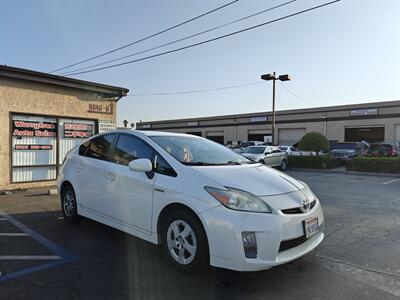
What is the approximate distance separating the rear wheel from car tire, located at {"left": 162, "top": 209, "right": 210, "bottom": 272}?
2533mm

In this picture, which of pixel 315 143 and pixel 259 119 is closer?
pixel 315 143

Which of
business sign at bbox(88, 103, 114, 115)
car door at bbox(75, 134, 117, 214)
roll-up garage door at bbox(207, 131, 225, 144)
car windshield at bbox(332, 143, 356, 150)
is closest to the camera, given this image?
car door at bbox(75, 134, 117, 214)

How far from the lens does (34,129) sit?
10797 millimetres

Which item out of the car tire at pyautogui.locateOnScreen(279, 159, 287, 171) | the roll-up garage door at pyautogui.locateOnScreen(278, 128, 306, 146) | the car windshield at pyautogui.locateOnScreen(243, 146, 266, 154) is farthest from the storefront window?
the roll-up garage door at pyautogui.locateOnScreen(278, 128, 306, 146)

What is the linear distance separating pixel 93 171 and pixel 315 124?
39435mm

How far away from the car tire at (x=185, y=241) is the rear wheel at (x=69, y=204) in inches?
99.7

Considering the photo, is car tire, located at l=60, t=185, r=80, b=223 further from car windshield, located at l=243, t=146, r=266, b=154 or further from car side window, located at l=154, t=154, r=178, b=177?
car windshield, located at l=243, t=146, r=266, b=154

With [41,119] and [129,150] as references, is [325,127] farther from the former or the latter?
[129,150]

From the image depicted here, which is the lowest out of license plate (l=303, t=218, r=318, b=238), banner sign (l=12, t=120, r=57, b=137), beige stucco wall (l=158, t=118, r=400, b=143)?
license plate (l=303, t=218, r=318, b=238)

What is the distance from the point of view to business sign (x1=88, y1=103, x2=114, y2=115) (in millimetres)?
12266

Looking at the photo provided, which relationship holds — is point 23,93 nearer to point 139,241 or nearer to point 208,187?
point 139,241

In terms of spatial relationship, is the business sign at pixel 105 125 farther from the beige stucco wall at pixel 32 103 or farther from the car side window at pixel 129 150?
the car side window at pixel 129 150

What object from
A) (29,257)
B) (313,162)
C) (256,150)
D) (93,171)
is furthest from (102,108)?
(313,162)

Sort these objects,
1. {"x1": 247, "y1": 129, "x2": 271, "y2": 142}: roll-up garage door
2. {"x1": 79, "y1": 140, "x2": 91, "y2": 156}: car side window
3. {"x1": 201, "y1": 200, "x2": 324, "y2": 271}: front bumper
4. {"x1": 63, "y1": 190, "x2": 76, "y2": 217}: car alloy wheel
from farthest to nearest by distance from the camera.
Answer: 1. {"x1": 247, "y1": 129, "x2": 271, "y2": 142}: roll-up garage door
2. {"x1": 63, "y1": 190, "x2": 76, "y2": 217}: car alloy wheel
3. {"x1": 79, "y1": 140, "x2": 91, "y2": 156}: car side window
4. {"x1": 201, "y1": 200, "x2": 324, "y2": 271}: front bumper
